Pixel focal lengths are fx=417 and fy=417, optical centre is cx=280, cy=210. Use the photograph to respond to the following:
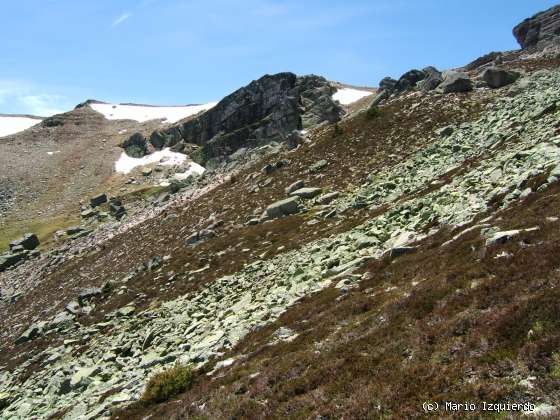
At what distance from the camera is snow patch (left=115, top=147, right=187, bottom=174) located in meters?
105

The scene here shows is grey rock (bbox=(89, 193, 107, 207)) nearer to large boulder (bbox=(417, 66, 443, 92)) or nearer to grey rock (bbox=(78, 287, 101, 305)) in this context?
grey rock (bbox=(78, 287, 101, 305))

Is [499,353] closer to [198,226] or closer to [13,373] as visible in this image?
[13,373]

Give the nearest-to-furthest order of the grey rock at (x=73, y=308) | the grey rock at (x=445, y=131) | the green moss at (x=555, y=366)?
the green moss at (x=555, y=366)
the grey rock at (x=73, y=308)
the grey rock at (x=445, y=131)

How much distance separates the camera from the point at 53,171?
109938 millimetres

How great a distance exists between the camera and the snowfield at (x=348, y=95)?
105m

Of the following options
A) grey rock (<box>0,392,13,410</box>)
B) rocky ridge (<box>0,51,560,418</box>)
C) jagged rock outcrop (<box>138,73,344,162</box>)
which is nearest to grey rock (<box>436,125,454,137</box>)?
rocky ridge (<box>0,51,560,418</box>)

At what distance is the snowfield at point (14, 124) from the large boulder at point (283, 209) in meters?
146

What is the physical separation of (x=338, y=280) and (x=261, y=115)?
255 ft

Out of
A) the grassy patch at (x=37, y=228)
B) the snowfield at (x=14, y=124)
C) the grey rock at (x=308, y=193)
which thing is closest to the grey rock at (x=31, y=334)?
the grey rock at (x=308, y=193)

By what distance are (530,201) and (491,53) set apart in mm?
74294

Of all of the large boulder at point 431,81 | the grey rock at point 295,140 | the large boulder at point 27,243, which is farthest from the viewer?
the large boulder at point 27,243

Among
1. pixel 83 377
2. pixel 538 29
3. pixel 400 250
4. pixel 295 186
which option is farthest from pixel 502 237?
pixel 538 29

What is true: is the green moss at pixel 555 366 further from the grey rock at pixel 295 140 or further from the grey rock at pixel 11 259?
the grey rock at pixel 11 259

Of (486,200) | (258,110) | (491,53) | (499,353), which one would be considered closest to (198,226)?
(486,200)
